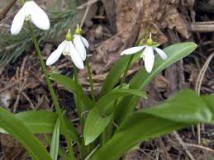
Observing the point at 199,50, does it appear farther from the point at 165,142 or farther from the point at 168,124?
the point at 168,124

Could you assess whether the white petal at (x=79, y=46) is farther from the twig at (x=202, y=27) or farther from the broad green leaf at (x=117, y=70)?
the twig at (x=202, y=27)

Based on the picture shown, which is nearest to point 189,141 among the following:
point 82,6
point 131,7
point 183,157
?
point 183,157

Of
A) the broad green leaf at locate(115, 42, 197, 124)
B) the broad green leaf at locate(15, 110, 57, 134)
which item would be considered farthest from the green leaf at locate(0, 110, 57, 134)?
the broad green leaf at locate(115, 42, 197, 124)

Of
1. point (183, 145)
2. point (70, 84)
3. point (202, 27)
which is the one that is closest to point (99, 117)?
point (70, 84)

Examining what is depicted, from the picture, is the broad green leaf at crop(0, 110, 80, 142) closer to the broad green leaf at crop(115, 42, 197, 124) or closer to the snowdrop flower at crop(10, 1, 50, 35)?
the broad green leaf at crop(115, 42, 197, 124)

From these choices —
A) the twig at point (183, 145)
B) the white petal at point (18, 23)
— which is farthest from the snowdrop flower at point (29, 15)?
the twig at point (183, 145)

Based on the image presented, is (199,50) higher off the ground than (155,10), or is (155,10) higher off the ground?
(155,10)
